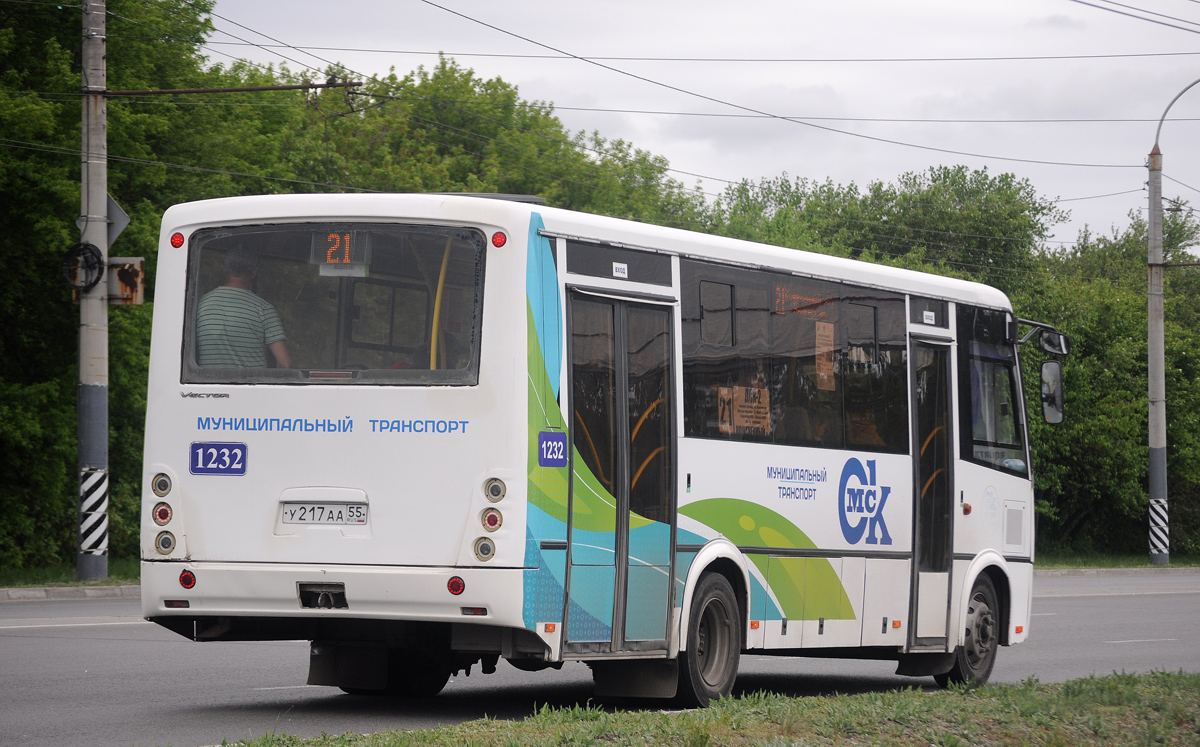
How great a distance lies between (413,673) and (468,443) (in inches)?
111

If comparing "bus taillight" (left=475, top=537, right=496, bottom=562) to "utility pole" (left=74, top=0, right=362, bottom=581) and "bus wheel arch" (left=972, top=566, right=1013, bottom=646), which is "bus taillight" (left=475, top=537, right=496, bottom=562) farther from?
"utility pole" (left=74, top=0, right=362, bottom=581)

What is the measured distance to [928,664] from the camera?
1319cm

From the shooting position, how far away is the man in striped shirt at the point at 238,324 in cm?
940

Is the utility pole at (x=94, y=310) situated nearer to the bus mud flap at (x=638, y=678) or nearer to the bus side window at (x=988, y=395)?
the bus side window at (x=988, y=395)

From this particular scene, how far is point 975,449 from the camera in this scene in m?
13.6

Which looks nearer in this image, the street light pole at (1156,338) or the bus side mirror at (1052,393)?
the bus side mirror at (1052,393)

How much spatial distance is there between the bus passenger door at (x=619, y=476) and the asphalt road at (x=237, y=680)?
114 cm

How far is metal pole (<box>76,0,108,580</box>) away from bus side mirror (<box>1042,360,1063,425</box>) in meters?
13.9

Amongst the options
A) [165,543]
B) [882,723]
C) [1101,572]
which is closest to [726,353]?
[882,723]

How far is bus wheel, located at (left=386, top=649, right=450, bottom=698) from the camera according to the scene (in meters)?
11.0

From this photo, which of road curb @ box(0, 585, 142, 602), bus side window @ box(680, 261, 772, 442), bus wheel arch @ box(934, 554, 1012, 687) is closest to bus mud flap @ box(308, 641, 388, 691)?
bus side window @ box(680, 261, 772, 442)

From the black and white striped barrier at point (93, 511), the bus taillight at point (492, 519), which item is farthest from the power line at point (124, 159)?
the bus taillight at point (492, 519)

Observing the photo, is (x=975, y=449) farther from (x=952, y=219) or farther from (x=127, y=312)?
(x=952, y=219)

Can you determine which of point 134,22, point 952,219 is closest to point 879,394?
point 134,22
